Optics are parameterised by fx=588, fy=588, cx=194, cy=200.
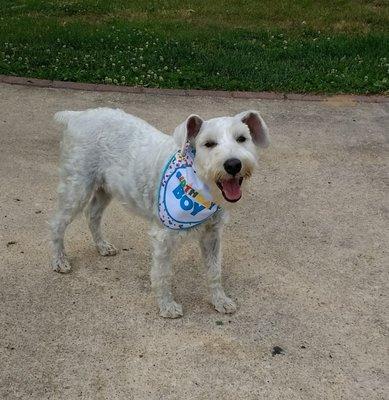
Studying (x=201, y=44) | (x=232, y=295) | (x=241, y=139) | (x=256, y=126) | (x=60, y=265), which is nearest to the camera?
(x=241, y=139)

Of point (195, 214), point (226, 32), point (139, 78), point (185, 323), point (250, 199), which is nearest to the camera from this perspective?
point (195, 214)

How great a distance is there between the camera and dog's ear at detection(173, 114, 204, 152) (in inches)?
160

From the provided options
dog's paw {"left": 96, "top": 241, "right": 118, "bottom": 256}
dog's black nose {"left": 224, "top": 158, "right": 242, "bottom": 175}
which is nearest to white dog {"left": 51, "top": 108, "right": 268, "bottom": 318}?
dog's black nose {"left": 224, "top": 158, "right": 242, "bottom": 175}

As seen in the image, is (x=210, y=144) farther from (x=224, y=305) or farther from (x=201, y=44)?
(x=201, y=44)

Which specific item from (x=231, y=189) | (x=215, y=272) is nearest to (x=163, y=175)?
(x=231, y=189)

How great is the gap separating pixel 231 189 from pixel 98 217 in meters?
1.87

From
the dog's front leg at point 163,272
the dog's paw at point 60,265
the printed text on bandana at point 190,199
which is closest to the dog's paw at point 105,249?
the dog's paw at point 60,265

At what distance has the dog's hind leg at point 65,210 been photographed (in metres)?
4.95

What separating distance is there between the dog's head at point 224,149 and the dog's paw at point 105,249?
5.58ft

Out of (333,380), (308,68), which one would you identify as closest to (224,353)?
(333,380)

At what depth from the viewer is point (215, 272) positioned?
483cm

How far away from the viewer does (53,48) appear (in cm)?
1035

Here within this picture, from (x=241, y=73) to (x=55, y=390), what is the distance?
6.76 meters

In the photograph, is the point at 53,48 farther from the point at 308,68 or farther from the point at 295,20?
the point at 295,20
